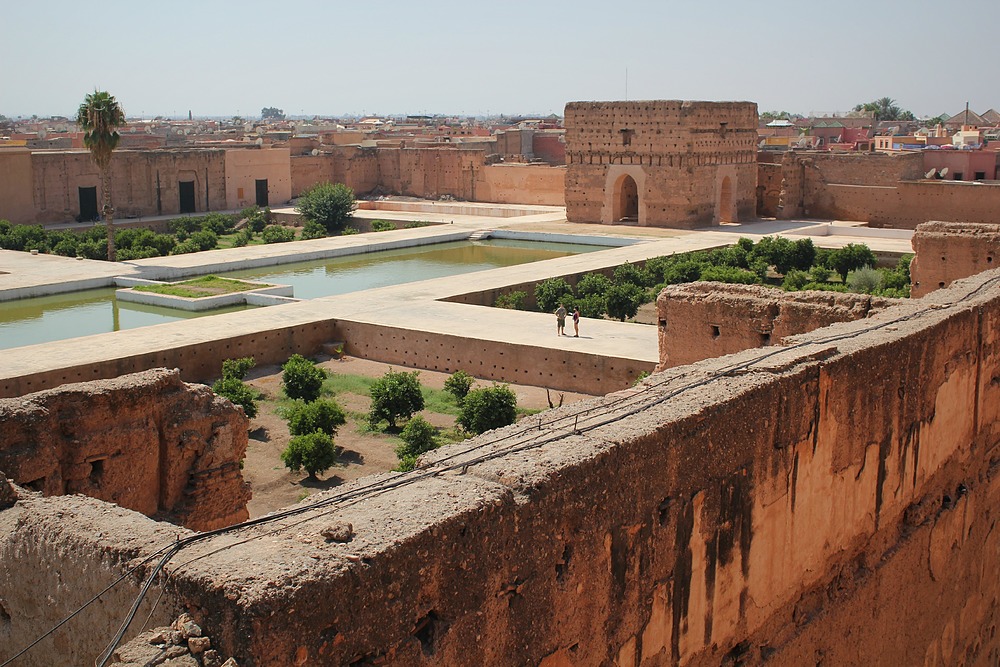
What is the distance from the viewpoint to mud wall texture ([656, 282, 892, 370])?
28.8 feet

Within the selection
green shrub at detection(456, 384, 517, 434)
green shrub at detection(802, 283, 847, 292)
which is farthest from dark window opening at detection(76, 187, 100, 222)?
green shrub at detection(456, 384, 517, 434)

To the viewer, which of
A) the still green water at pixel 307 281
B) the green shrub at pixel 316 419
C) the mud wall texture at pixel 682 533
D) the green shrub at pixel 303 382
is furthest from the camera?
the still green water at pixel 307 281

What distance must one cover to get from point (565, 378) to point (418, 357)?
2.22 meters

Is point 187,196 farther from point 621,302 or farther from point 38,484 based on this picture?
point 38,484

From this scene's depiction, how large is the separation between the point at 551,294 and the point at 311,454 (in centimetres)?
827

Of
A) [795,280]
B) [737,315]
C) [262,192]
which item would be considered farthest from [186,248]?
[737,315]

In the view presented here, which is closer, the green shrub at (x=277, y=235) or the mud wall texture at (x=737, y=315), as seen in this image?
the mud wall texture at (x=737, y=315)

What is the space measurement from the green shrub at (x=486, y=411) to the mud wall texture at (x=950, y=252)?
4.79 m

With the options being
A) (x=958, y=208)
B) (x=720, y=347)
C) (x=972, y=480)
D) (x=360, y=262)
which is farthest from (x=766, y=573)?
(x=958, y=208)

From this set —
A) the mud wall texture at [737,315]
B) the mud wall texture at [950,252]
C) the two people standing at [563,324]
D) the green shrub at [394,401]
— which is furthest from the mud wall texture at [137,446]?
the two people standing at [563,324]

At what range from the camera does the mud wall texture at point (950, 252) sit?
12219 millimetres

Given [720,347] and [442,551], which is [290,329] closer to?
[720,347]

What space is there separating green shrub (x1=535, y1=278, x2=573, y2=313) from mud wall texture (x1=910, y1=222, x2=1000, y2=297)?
628 centimetres

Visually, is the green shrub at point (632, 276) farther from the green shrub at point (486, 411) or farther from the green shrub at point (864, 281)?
the green shrub at point (486, 411)
